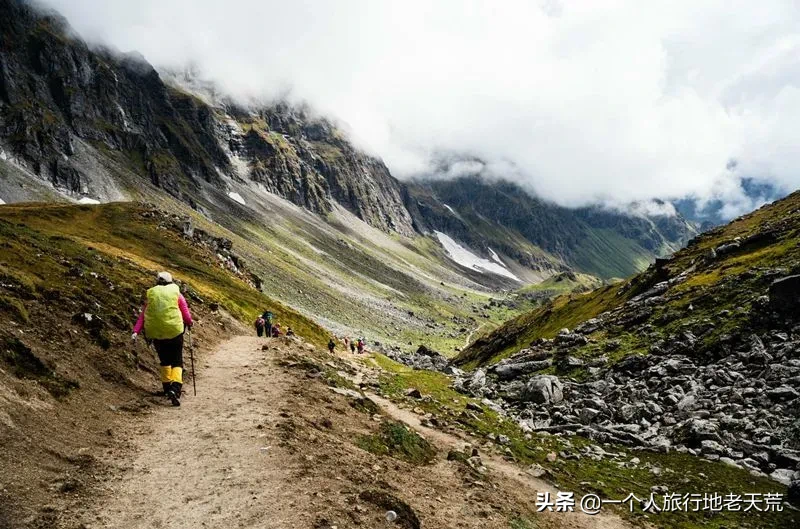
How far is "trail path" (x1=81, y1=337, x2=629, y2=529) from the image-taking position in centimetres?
923

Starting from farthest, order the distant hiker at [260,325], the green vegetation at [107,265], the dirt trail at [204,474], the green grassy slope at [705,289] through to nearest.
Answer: the distant hiker at [260,325] → the green grassy slope at [705,289] → the green vegetation at [107,265] → the dirt trail at [204,474]

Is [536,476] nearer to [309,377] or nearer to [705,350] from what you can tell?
[309,377]

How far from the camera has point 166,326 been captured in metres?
16.1

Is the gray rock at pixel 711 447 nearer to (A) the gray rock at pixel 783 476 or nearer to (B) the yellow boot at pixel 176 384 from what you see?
(A) the gray rock at pixel 783 476

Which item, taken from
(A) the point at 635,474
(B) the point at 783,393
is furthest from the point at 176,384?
(B) the point at 783,393

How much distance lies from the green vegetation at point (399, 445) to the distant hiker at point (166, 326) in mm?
6601

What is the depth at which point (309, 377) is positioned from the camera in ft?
77.0

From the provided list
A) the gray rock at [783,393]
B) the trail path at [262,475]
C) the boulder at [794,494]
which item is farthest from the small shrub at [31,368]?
the gray rock at [783,393]

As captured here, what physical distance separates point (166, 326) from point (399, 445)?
8.47 metres

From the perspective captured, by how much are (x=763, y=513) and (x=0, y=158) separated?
203641 mm

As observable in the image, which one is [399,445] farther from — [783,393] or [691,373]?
[691,373]

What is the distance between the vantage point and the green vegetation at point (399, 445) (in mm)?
14922

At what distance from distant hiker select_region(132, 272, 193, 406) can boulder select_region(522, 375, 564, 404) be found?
19.8 m

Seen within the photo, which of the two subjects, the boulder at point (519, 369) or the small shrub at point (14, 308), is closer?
the small shrub at point (14, 308)
